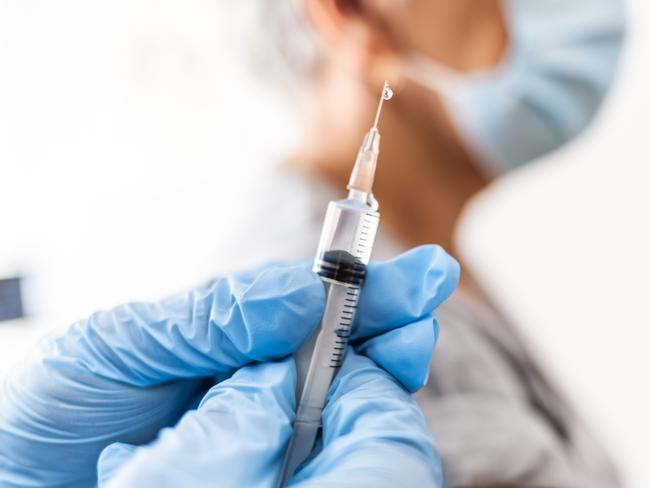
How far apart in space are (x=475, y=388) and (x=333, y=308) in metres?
A: 0.62

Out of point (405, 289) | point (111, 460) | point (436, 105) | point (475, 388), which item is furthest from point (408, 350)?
point (436, 105)

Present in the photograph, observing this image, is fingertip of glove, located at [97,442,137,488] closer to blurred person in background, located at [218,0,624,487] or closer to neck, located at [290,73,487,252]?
blurred person in background, located at [218,0,624,487]

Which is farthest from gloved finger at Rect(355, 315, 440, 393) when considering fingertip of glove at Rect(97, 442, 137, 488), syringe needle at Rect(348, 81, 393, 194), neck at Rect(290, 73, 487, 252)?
neck at Rect(290, 73, 487, 252)

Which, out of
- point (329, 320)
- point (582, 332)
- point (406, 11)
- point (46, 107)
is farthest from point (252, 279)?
point (582, 332)

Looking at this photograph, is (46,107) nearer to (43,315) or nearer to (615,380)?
(43,315)

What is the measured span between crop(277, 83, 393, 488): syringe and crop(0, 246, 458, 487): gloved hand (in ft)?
0.05

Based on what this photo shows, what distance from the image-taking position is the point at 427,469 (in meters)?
0.59

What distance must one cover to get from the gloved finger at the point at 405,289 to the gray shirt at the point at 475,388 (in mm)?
425

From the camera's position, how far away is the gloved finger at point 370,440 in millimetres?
550

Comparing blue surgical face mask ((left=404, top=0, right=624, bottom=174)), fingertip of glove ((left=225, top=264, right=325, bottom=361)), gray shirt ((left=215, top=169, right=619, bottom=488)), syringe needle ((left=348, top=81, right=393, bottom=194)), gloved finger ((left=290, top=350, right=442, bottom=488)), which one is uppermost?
blue surgical face mask ((left=404, top=0, right=624, bottom=174))

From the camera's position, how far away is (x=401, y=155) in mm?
1568

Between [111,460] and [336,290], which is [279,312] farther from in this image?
[111,460]

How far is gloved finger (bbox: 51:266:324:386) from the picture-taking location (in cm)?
64

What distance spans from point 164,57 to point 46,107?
42 centimetres
